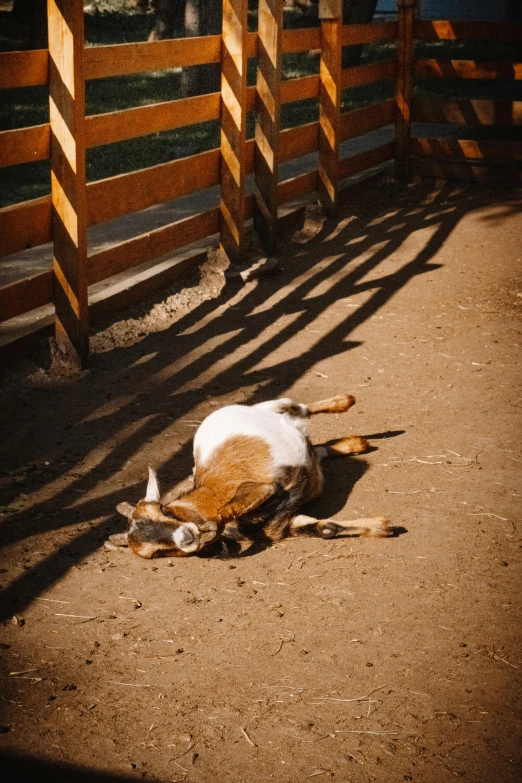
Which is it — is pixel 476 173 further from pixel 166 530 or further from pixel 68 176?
pixel 166 530

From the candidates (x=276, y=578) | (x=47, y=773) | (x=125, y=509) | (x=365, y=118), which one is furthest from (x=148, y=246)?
(x=47, y=773)

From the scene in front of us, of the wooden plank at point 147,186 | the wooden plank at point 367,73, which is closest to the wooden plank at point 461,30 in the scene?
the wooden plank at point 367,73

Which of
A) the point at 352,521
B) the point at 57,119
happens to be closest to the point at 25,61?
the point at 57,119

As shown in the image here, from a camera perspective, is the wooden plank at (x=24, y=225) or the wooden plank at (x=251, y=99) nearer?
the wooden plank at (x=24, y=225)

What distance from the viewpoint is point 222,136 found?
7270 millimetres

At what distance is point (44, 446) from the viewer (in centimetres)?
483

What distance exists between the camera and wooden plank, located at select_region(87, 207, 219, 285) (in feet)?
19.6

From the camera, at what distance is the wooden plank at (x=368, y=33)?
30.0 ft

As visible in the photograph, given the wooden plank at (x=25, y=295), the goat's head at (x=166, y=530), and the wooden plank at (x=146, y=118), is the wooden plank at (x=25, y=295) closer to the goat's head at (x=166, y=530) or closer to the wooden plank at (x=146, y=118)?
the wooden plank at (x=146, y=118)

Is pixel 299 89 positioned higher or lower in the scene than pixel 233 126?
higher

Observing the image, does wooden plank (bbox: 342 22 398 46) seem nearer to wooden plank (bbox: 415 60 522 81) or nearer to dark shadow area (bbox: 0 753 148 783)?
wooden plank (bbox: 415 60 522 81)

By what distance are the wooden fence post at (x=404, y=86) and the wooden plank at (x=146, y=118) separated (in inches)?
156

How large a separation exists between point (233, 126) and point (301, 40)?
168 centimetres

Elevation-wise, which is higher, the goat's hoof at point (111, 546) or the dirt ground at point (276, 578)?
the goat's hoof at point (111, 546)
